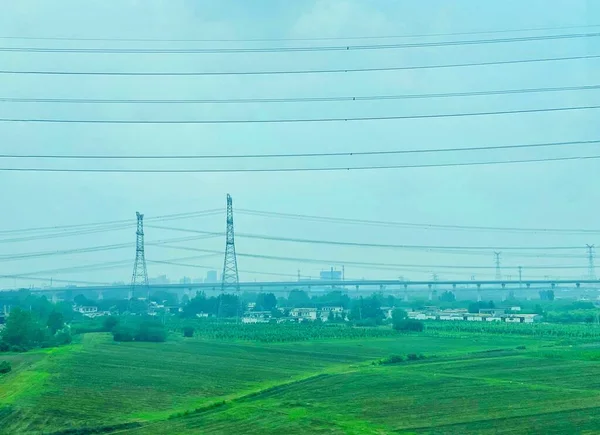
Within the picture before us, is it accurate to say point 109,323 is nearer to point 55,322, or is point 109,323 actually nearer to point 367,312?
point 55,322

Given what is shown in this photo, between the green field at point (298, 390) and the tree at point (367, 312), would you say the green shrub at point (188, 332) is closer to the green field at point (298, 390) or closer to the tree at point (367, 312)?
the green field at point (298, 390)

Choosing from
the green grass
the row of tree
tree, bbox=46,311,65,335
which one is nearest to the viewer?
the green grass

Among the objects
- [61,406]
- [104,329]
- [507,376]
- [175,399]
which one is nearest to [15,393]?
[61,406]

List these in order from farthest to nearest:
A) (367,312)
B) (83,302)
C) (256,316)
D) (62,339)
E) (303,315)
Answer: (83,302)
(256,316)
(303,315)
(367,312)
(62,339)

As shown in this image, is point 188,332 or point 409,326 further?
point 409,326

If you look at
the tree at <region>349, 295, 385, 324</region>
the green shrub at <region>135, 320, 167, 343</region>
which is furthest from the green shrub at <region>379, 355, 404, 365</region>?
the tree at <region>349, 295, 385, 324</region>

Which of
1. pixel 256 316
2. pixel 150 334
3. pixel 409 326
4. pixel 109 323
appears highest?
pixel 109 323

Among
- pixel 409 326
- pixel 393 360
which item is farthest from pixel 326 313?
pixel 393 360

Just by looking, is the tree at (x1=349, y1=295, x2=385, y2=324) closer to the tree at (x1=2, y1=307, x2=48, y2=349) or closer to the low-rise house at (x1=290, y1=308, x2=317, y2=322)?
the low-rise house at (x1=290, y1=308, x2=317, y2=322)
